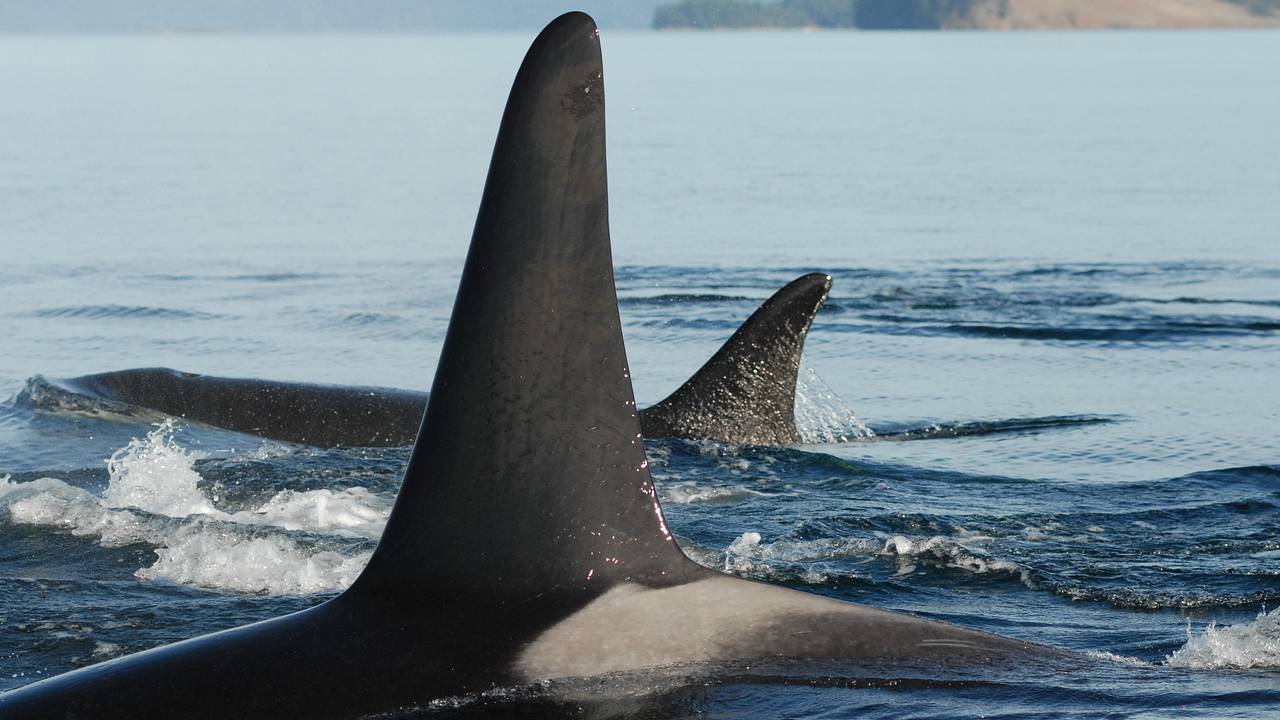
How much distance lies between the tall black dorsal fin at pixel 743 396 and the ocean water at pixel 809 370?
25 cm

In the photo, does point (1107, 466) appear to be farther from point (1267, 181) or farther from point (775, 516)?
point (1267, 181)

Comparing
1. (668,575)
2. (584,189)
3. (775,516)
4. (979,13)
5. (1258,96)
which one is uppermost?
(979,13)

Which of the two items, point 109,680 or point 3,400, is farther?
point 3,400

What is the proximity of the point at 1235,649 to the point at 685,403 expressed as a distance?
6291 millimetres

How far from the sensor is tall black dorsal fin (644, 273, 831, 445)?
10.8m

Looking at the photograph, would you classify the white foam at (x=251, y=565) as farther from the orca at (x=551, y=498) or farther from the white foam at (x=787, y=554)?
the orca at (x=551, y=498)

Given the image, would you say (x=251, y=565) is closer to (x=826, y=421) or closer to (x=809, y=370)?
(x=809, y=370)

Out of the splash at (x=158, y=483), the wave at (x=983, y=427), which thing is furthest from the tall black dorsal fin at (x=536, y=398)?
the wave at (x=983, y=427)

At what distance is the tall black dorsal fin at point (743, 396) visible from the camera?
35.6 ft

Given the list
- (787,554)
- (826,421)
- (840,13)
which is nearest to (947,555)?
(787,554)

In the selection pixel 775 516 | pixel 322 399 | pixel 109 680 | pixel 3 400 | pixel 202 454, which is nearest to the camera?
pixel 109 680

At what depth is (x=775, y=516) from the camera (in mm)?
9094

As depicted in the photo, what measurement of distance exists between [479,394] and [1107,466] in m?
7.37

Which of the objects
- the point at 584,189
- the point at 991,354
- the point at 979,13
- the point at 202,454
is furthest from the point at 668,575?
the point at 979,13
